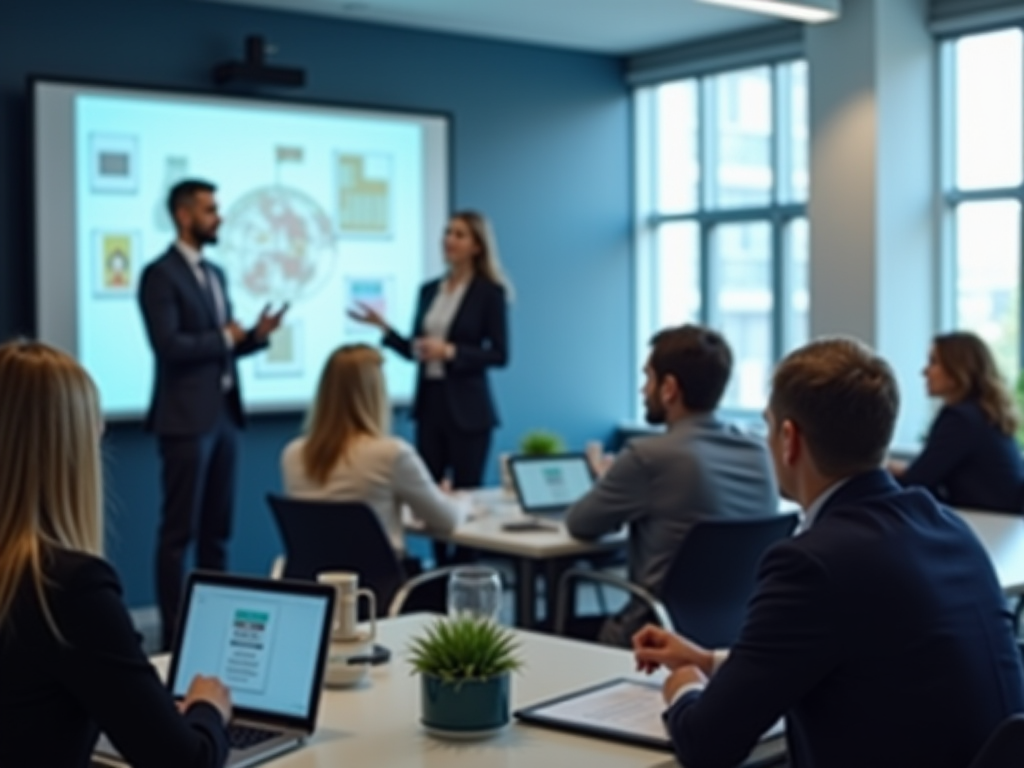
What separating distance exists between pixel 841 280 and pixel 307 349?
2568 mm

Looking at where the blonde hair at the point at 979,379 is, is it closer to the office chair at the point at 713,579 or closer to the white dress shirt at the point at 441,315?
the office chair at the point at 713,579

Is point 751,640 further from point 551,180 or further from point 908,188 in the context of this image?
point 551,180

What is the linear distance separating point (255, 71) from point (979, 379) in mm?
3517

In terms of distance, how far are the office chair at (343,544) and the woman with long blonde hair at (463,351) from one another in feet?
5.79

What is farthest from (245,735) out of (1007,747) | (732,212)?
(732,212)

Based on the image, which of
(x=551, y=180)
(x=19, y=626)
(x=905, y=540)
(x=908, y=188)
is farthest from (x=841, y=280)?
(x=19, y=626)

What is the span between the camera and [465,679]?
2.22 metres

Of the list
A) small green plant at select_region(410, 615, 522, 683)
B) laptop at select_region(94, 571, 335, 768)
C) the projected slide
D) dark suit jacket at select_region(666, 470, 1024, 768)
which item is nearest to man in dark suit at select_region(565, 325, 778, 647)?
small green plant at select_region(410, 615, 522, 683)

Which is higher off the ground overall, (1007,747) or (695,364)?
(695,364)

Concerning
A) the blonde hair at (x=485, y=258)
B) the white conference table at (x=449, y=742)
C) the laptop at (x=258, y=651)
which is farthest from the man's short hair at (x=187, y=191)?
the laptop at (x=258, y=651)

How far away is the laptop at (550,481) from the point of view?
15.2 feet

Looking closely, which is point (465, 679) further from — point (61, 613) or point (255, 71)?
point (255, 71)

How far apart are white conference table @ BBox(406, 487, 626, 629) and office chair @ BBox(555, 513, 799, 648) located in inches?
16.0

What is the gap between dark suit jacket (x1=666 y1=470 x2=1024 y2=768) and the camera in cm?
187
